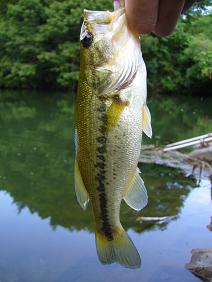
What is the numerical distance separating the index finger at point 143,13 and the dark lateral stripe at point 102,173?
1.30 ft

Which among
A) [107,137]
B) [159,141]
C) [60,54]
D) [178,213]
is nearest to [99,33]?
[107,137]

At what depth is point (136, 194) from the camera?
2029 millimetres

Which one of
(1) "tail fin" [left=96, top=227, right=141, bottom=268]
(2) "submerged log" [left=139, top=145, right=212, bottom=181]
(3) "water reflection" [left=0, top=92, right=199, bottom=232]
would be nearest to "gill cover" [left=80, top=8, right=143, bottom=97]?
(1) "tail fin" [left=96, top=227, right=141, bottom=268]

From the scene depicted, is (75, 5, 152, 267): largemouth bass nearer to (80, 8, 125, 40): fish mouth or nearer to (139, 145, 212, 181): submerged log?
(80, 8, 125, 40): fish mouth

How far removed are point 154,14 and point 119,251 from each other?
1064 mm

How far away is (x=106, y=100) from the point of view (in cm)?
188

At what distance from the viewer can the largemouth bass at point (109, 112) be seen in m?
1.85

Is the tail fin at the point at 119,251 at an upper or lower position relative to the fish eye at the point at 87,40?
lower

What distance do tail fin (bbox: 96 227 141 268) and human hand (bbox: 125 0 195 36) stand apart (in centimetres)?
92

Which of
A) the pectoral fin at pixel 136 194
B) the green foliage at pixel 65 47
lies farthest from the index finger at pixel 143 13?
the green foliage at pixel 65 47

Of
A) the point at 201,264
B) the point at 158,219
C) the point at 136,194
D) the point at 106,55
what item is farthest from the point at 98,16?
the point at 158,219

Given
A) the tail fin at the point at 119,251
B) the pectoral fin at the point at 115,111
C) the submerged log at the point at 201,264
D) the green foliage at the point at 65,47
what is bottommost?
the green foliage at the point at 65,47

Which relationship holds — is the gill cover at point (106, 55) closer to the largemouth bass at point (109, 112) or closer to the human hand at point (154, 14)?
the largemouth bass at point (109, 112)

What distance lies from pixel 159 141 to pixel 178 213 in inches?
277
